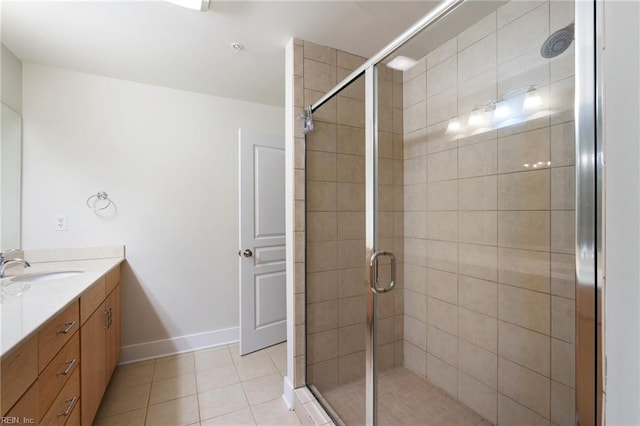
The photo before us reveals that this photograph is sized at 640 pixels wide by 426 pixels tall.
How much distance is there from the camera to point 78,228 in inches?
86.1

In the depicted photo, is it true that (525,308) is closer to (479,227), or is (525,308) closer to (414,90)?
(479,227)

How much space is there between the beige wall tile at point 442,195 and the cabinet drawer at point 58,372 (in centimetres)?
210

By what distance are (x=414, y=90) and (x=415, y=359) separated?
195cm

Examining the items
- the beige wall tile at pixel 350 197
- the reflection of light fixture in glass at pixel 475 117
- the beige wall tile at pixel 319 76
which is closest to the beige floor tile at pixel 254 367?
the beige wall tile at pixel 350 197

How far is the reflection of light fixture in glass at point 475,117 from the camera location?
5.44 feet

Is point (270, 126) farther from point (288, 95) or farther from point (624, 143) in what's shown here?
point (624, 143)

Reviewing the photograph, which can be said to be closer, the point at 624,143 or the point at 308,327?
the point at 624,143

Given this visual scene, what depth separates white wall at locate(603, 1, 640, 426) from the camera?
1.02 ft

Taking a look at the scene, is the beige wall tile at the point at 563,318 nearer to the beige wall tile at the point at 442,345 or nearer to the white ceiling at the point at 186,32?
the beige wall tile at the point at 442,345

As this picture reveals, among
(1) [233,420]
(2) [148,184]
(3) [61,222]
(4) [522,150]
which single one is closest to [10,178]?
(3) [61,222]

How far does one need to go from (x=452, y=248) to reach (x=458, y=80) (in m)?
1.09

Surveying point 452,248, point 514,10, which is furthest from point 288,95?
point 452,248

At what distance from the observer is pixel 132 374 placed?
2.15 metres

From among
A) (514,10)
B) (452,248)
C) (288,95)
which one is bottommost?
(452,248)
